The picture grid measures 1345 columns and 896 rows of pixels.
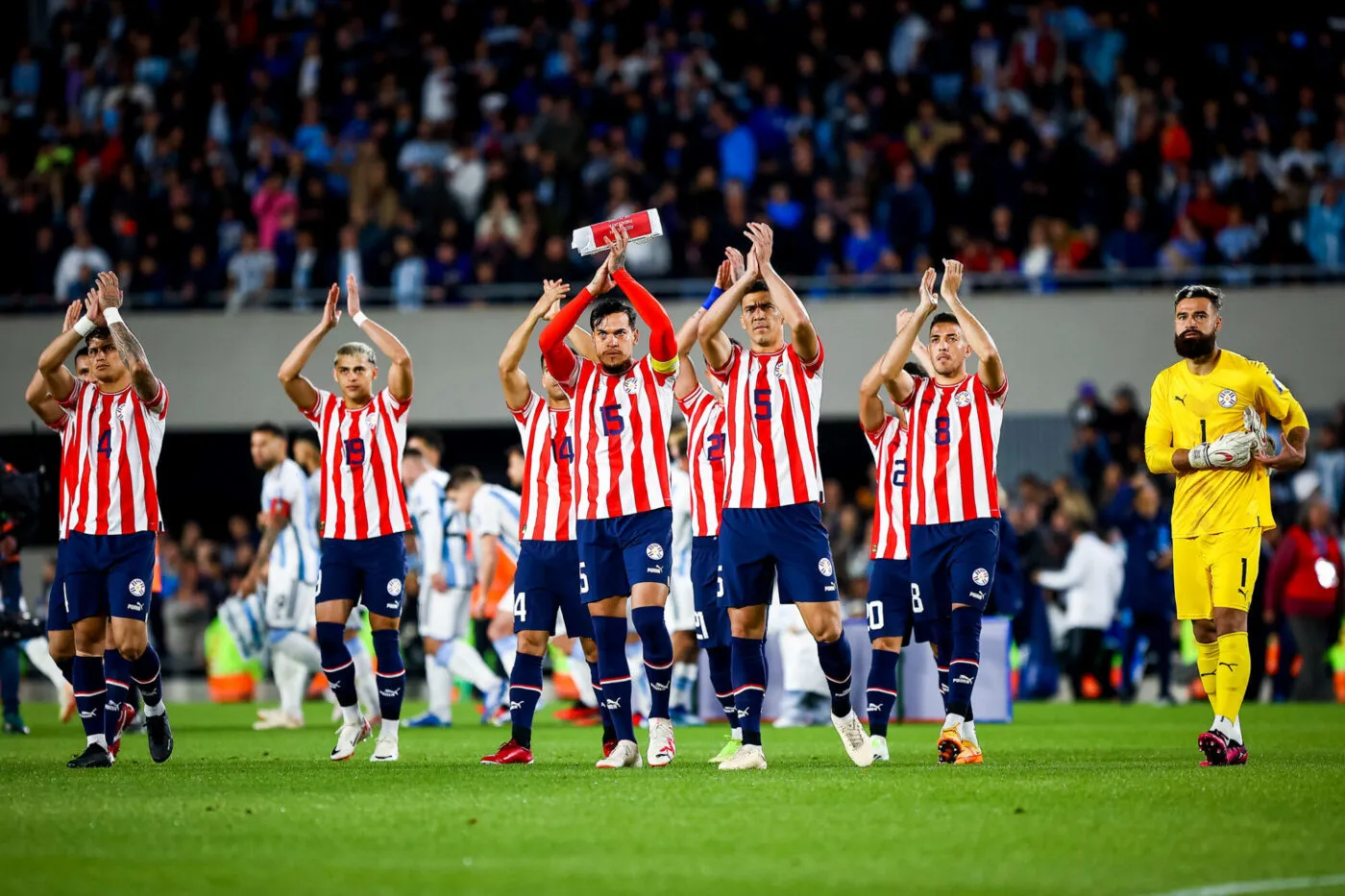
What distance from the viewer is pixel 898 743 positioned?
12.2 meters

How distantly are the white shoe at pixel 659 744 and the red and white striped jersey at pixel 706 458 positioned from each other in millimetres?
1601

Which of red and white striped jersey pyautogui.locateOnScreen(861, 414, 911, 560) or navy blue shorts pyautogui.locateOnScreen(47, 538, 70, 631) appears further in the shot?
red and white striped jersey pyautogui.locateOnScreen(861, 414, 911, 560)

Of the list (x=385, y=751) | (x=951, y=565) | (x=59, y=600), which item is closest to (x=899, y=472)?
(x=951, y=565)

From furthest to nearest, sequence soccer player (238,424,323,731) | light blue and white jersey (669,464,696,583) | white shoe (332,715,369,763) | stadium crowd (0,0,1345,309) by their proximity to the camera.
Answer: stadium crowd (0,0,1345,309) < light blue and white jersey (669,464,696,583) < soccer player (238,424,323,731) < white shoe (332,715,369,763)

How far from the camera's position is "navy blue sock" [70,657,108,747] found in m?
10.3

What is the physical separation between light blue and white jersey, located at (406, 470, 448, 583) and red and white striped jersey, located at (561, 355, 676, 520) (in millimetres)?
5389

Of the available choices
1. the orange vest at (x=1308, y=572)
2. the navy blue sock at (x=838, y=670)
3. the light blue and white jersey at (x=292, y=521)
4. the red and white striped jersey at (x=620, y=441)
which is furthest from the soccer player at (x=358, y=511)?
the orange vest at (x=1308, y=572)

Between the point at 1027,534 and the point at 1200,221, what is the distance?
5317 millimetres

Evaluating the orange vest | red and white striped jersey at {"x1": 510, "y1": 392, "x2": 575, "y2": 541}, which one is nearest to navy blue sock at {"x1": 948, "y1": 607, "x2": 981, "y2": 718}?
red and white striped jersey at {"x1": 510, "y1": 392, "x2": 575, "y2": 541}

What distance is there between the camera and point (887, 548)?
10680mm

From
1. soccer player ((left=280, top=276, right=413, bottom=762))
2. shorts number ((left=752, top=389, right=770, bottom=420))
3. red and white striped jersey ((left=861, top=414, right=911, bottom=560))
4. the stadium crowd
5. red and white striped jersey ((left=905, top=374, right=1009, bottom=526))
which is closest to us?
shorts number ((left=752, top=389, right=770, bottom=420))

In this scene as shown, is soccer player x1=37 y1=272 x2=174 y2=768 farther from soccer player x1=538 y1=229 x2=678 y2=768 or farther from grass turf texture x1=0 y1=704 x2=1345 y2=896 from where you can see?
soccer player x1=538 y1=229 x2=678 y2=768

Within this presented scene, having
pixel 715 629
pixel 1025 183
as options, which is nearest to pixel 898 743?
pixel 715 629

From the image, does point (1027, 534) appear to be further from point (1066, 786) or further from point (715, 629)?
point (1066, 786)
